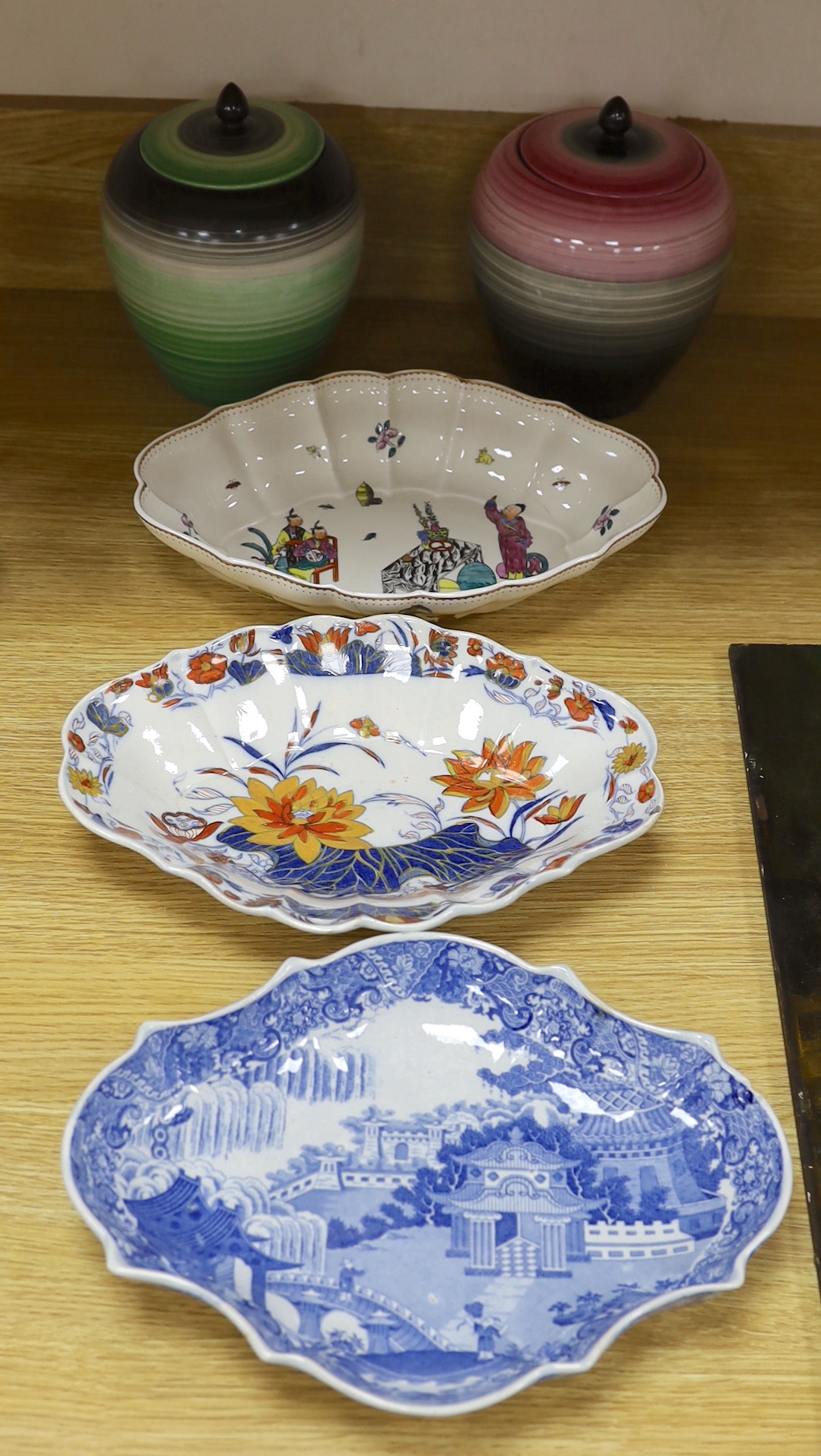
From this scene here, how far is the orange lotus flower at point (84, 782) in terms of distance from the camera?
2.18 feet

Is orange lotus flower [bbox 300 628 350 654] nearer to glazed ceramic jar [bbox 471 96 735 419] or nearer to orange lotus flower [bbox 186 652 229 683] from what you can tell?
orange lotus flower [bbox 186 652 229 683]

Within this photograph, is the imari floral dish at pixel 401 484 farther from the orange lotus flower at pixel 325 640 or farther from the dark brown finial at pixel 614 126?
the dark brown finial at pixel 614 126

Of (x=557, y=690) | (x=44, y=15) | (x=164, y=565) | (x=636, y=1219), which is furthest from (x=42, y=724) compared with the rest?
(x=44, y=15)

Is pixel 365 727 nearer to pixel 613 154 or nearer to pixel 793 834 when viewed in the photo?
pixel 793 834

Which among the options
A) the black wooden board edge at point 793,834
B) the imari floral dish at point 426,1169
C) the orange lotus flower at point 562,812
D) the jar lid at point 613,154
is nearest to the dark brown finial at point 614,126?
the jar lid at point 613,154

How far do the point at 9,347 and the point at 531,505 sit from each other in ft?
1.62

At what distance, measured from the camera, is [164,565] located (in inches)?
34.5

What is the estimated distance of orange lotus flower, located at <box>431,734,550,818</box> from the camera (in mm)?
716

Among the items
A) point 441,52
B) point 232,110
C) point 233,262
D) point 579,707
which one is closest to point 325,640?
point 579,707

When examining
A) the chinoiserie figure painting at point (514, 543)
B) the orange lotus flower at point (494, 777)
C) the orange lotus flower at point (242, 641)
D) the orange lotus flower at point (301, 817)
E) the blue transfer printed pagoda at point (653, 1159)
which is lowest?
the blue transfer printed pagoda at point (653, 1159)

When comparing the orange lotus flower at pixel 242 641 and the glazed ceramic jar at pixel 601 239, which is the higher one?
the glazed ceramic jar at pixel 601 239

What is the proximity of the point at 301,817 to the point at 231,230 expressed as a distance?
1.40ft

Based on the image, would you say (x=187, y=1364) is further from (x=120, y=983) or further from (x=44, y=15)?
(x=44, y=15)

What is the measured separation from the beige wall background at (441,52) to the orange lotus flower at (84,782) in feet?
2.20
